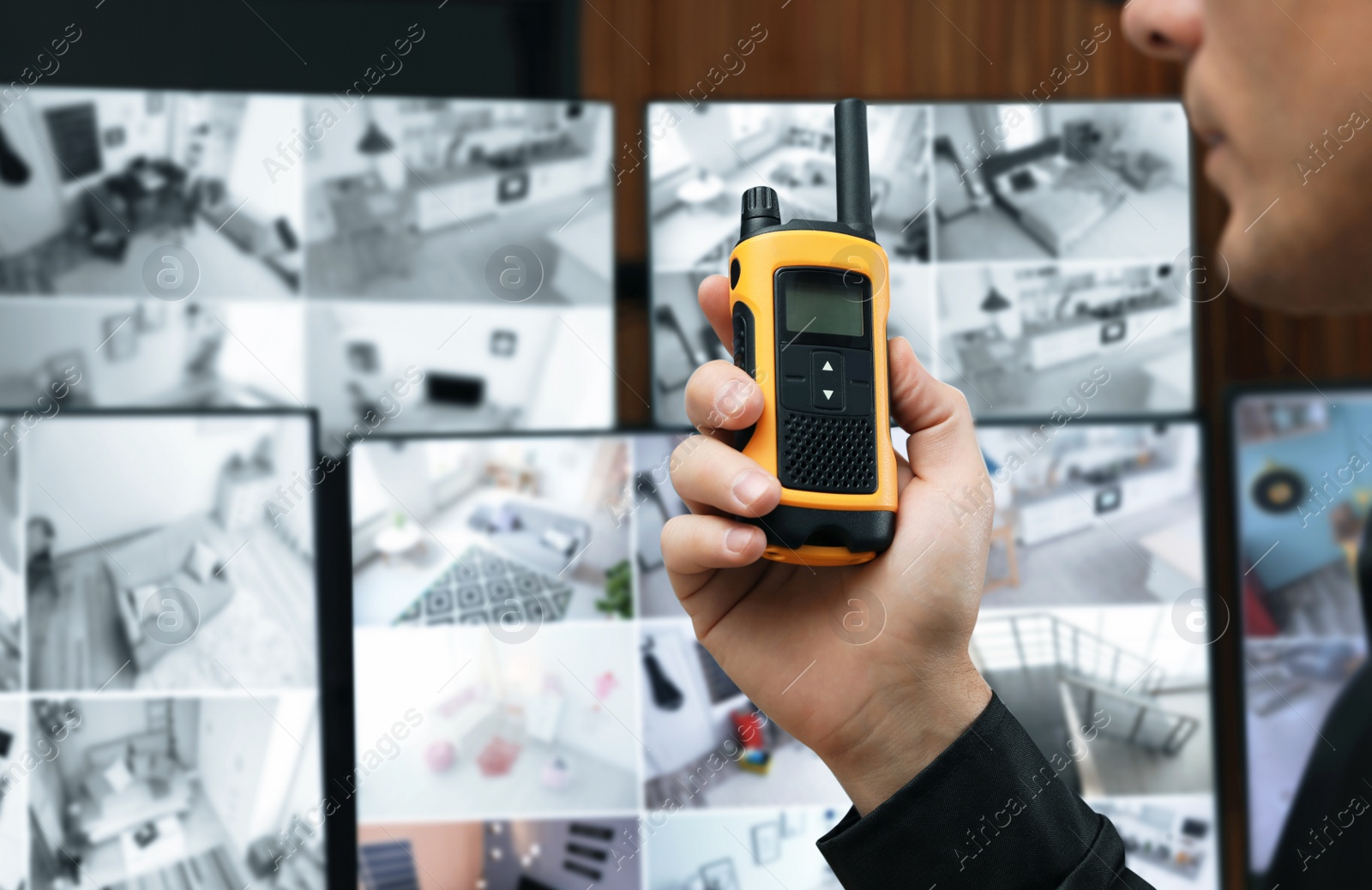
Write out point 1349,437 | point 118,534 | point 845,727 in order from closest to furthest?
1. point 845,727
2. point 118,534
3. point 1349,437

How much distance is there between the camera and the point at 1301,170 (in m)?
0.45

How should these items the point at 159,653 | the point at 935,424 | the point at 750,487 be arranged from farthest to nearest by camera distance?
the point at 159,653 → the point at 935,424 → the point at 750,487

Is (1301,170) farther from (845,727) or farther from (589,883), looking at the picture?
Result: (589,883)

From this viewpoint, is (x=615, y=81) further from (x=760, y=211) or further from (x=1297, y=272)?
(x=1297, y=272)

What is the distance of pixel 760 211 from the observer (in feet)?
1.78

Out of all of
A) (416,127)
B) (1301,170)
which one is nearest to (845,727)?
(1301,170)

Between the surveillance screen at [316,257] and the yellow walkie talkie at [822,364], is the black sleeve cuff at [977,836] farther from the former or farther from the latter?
the surveillance screen at [316,257]

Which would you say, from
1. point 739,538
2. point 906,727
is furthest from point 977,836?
point 739,538

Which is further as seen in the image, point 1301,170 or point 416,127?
point 416,127

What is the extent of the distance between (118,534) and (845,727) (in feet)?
2.16

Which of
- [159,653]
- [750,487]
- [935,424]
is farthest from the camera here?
[159,653]

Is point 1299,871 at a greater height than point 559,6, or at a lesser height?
lesser

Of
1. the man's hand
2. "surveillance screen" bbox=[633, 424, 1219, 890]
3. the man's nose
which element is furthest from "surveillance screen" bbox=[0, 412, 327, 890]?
the man's nose

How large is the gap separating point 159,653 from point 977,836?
704mm
